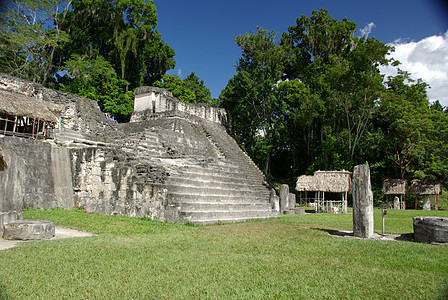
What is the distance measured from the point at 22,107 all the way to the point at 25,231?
8906 millimetres

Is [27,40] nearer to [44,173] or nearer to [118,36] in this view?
[118,36]

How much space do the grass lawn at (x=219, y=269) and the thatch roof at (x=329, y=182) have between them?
12.3m

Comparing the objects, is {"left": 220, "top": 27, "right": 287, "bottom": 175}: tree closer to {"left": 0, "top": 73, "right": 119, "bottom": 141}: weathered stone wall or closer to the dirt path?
{"left": 0, "top": 73, "right": 119, "bottom": 141}: weathered stone wall

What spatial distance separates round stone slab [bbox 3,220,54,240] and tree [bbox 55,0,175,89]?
82.1 feet

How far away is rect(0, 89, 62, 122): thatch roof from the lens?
12594mm

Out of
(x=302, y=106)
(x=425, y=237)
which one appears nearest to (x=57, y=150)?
(x=425, y=237)

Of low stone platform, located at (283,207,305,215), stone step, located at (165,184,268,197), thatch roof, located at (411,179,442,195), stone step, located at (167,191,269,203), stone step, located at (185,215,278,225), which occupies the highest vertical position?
thatch roof, located at (411,179,442,195)


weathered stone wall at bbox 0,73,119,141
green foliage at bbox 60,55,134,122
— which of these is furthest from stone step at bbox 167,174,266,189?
green foliage at bbox 60,55,134,122

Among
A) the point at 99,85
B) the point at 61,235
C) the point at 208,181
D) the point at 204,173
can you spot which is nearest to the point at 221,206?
the point at 208,181

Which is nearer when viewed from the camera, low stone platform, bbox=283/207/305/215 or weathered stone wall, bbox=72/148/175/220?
weathered stone wall, bbox=72/148/175/220

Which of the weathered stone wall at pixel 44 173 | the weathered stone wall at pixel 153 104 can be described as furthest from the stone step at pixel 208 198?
the weathered stone wall at pixel 153 104

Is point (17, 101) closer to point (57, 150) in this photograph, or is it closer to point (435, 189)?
point (57, 150)

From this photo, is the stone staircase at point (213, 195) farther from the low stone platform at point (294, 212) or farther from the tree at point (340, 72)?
the tree at point (340, 72)

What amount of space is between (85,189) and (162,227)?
4670mm
